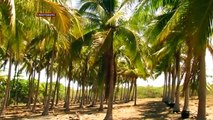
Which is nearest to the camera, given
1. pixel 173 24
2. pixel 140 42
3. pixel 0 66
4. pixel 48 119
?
pixel 173 24

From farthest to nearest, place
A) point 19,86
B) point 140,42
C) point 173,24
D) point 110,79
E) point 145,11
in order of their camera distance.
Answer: point 19,86
point 110,79
point 140,42
point 145,11
point 173,24

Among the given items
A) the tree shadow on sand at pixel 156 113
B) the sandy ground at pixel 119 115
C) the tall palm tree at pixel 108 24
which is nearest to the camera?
the tall palm tree at pixel 108 24

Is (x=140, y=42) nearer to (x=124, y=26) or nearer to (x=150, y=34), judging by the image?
(x=124, y=26)

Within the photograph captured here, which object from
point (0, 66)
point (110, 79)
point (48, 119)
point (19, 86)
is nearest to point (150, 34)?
point (110, 79)

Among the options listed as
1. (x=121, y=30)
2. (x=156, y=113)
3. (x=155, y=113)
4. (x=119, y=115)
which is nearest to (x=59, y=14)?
(x=121, y=30)

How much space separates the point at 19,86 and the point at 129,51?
4613 cm

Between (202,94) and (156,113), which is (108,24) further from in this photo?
(156,113)

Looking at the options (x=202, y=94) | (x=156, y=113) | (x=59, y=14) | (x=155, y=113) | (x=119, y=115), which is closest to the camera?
(x=59, y=14)

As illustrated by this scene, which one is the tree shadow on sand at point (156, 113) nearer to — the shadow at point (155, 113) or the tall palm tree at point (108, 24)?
the shadow at point (155, 113)

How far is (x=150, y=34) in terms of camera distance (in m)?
19.5

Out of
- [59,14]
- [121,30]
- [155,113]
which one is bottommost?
[155,113]

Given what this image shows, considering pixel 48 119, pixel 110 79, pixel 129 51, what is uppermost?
pixel 129 51

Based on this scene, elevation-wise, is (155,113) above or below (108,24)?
below

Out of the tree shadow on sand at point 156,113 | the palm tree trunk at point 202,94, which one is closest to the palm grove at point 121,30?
the palm tree trunk at point 202,94
